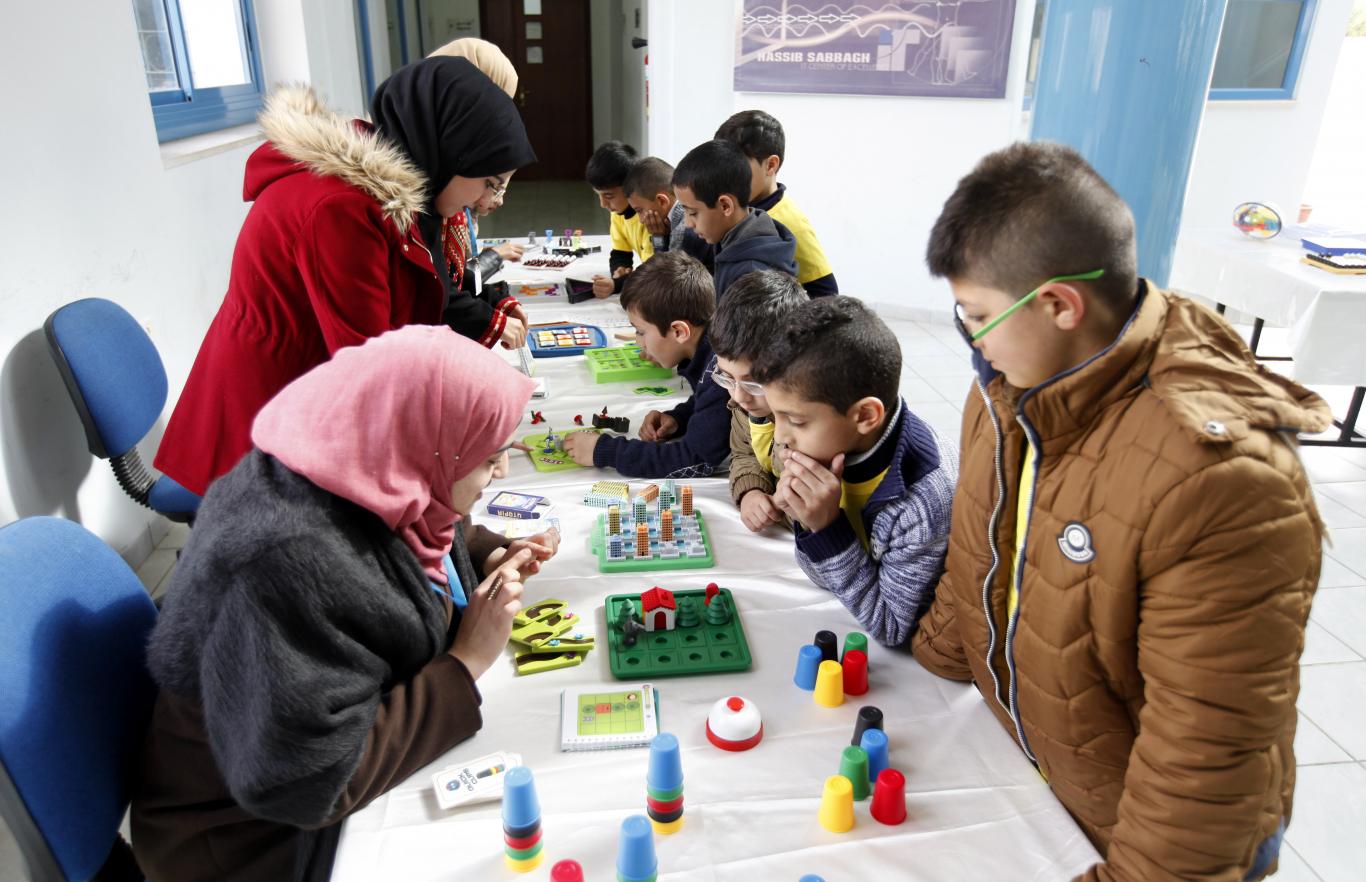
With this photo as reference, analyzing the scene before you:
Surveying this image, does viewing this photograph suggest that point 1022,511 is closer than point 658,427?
Yes

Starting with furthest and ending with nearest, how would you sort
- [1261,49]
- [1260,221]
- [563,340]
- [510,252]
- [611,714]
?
1. [1261,49]
2. [1260,221]
3. [510,252]
4. [563,340]
5. [611,714]

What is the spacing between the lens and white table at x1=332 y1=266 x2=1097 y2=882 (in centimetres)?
98

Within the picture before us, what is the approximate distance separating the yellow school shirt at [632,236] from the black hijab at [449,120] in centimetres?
166

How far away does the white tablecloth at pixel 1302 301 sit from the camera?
11.3 ft

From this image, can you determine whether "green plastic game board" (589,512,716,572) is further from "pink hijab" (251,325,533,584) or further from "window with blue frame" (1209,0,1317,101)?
"window with blue frame" (1209,0,1317,101)

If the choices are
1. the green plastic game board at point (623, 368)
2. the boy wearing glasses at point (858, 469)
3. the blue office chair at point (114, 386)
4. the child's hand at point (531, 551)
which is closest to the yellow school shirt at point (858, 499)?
the boy wearing glasses at point (858, 469)

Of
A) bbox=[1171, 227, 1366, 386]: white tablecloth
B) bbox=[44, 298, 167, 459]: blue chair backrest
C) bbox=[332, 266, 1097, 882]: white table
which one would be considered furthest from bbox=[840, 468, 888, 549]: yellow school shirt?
bbox=[1171, 227, 1366, 386]: white tablecloth

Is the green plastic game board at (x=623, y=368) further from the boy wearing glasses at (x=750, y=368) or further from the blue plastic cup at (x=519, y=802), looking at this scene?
the blue plastic cup at (x=519, y=802)

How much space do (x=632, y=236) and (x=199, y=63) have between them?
2.38 meters

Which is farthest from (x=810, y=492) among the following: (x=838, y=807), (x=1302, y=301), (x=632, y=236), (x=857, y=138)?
(x=857, y=138)

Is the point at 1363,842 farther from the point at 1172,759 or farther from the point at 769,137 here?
the point at 769,137

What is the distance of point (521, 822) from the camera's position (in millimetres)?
957

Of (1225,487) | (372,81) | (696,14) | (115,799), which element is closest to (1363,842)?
(1225,487)

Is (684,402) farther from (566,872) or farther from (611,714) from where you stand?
(566,872)
